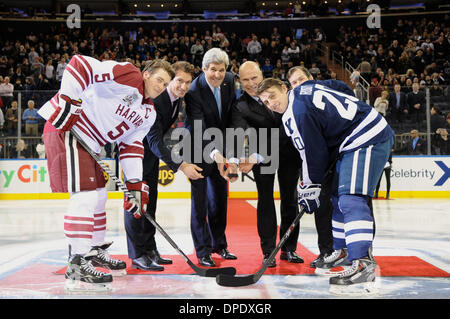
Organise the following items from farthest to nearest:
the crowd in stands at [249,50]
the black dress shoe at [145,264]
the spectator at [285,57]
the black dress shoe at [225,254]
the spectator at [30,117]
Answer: the spectator at [285,57], the crowd in stands at [249,50], the spectator at [30,117], the black dress shoe at [225,254], the black dress shoe at [145,264]

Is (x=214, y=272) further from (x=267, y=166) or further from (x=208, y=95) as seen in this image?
(x=208, y=95)

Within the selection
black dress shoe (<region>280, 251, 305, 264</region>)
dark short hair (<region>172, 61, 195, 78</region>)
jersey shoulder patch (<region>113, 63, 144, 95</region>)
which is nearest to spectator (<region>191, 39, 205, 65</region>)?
dark short hair (<region>172, 61, 195, 78</region>)

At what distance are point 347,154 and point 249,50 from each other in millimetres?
12228

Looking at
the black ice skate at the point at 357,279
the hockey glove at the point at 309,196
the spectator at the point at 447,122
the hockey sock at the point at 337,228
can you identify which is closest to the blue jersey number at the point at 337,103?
the hockey glove at the point at 309,196

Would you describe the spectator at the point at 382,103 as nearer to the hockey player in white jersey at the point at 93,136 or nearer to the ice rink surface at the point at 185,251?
the ice rink surface at the point at 185,251

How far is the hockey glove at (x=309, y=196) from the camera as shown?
2.79 m

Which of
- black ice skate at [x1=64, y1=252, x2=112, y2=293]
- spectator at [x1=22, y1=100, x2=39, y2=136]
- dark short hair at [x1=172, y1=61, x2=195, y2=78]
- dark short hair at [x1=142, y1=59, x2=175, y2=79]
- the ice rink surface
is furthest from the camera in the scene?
spectator at [x1=22, y1=100, x2=39, y2=136]

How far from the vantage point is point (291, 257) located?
345 cm

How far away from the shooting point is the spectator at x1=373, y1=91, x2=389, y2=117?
28.7 ft

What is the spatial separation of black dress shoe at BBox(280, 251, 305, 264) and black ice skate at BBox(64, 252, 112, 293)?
50.9 inches

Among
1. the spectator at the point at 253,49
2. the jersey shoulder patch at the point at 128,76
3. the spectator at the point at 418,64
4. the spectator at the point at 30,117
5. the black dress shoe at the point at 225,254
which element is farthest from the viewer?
the spectator at the point at 253,49

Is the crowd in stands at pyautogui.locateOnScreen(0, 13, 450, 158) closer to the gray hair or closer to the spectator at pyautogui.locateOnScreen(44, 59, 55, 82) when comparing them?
the spectator at pyautogui.locateOnScreen(44, 59, 55, 82)

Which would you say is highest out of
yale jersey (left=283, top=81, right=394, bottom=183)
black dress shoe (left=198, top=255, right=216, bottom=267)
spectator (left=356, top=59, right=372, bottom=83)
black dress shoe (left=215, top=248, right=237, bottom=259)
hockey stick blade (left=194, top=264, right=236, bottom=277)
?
spectator (left=356, top=59, right=372, bottom=83)
